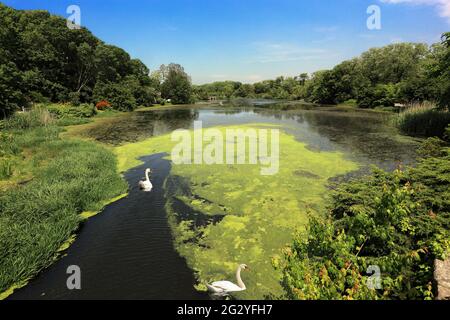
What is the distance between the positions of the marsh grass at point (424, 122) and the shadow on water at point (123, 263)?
18.9m

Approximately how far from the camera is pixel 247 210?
7.16 meters

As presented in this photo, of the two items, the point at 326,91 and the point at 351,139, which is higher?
the point at 326,91

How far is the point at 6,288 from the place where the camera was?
427 cm

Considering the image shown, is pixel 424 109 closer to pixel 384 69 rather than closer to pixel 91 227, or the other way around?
pixel 91 227

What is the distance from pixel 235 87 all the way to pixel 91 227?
393 feet

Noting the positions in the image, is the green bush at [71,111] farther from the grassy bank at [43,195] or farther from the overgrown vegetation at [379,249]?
the overgrown vegetation at [379,249]

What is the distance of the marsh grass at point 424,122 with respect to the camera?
55.6 feet

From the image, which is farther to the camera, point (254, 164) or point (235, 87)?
point (235, 87)

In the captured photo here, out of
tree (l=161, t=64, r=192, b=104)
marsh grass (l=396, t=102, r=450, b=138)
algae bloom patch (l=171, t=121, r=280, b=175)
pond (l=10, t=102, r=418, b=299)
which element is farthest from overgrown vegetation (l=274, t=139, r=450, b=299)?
tree (l=161, t=64, r=192, b=104)

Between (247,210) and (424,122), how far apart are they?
59.6 feet

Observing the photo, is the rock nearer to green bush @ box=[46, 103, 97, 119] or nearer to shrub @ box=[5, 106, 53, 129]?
shrub @ box=[5, 106, 53, 129]

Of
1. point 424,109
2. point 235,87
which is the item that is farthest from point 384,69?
point 235,87

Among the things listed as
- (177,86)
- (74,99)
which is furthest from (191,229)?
(177,86)

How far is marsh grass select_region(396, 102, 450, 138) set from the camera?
16953 millimetres
